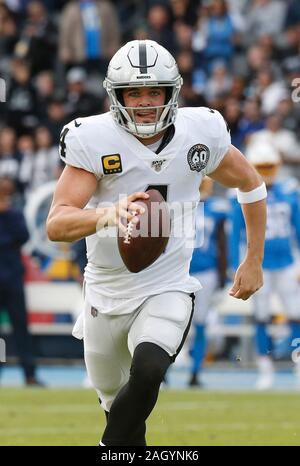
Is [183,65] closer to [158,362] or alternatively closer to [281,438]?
[281,438]

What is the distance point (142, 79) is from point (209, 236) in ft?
18.4

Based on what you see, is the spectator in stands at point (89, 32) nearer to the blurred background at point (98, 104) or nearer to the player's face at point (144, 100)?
the blurred background at point (98, 104)

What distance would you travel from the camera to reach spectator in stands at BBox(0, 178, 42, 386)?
998 centimetres

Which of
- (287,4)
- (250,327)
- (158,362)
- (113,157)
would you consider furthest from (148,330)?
(287,4)

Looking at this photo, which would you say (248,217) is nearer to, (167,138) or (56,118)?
(167,138)

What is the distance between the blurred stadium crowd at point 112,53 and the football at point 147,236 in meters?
8.17

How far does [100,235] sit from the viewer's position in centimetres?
480

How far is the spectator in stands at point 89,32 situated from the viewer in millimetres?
14148

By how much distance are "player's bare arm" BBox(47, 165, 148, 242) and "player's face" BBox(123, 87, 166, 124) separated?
30 cm

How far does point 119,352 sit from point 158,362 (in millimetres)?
452

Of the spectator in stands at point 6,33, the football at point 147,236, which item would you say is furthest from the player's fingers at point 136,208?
the spectator in stands at point 6,33

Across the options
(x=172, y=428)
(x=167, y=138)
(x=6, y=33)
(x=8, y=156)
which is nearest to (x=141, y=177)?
(x=167, y=138)

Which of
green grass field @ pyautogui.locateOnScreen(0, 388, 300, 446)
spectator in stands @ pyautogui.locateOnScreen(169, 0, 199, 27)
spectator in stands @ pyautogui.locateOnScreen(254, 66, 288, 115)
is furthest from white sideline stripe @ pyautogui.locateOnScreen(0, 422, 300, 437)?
spectator in stands @ pyautogui.locateOnScreen(169, 0, 199, 27)

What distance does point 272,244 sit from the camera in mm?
9742
